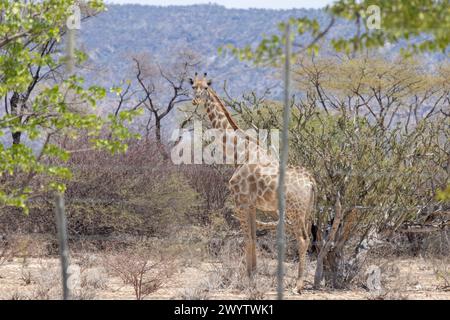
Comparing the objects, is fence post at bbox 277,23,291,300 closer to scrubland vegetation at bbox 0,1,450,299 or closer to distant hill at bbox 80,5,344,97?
scrubland vegetation at bbox 0,1,450,299

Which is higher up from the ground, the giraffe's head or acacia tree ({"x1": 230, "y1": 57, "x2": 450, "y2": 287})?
the giraffe's head

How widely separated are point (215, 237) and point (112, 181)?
8.06 feet

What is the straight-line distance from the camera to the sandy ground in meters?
11.5

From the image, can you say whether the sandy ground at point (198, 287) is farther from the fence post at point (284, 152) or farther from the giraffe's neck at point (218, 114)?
the fence post at point (284, 152)

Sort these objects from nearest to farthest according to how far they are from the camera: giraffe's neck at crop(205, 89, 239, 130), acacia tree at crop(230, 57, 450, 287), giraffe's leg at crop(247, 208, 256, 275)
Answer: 1. giraffe's leg at crop(247, 208, 256, 275)
2. giraffe's neck at crop(205, 89, 239, 130)
3. acacia tree at crop(230, 57, 450, 287)

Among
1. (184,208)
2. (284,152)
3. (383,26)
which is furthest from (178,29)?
(383,26)

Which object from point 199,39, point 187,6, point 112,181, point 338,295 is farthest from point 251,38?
point 338,295

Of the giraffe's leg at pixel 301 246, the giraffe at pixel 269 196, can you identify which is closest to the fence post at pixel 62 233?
the giraffe at pixel 269 196

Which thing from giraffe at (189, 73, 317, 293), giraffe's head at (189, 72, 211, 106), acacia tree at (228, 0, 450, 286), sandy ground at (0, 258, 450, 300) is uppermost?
acacia tree at (228, 0, 450, 286)

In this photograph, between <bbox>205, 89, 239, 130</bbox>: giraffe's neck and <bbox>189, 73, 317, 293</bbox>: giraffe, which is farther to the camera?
<bbox>205, 89, 239, 130</bbox>: giraffe's neck

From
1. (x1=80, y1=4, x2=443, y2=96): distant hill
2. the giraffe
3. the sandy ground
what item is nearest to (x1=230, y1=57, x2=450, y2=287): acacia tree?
the sandy ground

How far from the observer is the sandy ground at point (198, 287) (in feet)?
37.8

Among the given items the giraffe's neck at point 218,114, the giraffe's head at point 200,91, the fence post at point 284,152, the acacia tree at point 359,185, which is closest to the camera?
the fence post at point 284,152
